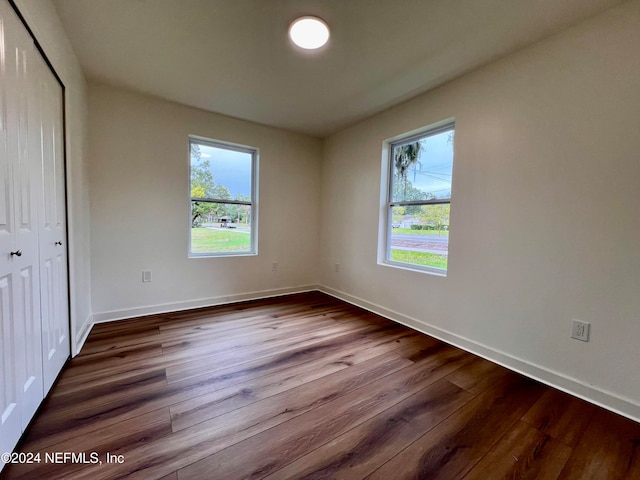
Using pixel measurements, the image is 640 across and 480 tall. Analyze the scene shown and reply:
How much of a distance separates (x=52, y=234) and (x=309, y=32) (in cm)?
216

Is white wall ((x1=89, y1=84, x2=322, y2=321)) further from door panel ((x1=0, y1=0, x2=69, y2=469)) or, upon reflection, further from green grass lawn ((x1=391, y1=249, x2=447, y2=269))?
green grass lawn ((x1=391, y1=249, x2=447, y2=269))

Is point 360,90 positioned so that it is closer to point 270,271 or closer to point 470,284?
point 470,284

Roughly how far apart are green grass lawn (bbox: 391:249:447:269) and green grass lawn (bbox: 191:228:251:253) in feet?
6.52

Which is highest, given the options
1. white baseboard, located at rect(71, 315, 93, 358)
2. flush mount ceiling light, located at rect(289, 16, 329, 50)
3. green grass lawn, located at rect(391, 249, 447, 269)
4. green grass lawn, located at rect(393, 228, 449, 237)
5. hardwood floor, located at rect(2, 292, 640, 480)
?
flush mount ceiling light, located at rect(289, 16, 329, 50)

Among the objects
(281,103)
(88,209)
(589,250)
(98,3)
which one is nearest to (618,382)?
(589,250)

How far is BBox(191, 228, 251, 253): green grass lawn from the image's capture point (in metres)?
3.32

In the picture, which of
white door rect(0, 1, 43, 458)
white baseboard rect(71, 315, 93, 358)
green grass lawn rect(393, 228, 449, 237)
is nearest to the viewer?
white door rect(0, 1, 43, 458)

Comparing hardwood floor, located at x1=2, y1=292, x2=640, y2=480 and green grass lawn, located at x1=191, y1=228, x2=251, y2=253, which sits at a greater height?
green grass lawn, located at x1=191, y1=228, x2=251, y2=253

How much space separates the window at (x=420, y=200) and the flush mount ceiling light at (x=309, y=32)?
56.3 inches

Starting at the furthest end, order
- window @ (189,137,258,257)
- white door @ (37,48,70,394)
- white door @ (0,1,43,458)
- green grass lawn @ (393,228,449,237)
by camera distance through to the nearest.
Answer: window @ (189,137,258,257)
green grass lawn @ (393,228,449,237)
white door @ (37,48,70,394)
white door @ (0,1,43,458)

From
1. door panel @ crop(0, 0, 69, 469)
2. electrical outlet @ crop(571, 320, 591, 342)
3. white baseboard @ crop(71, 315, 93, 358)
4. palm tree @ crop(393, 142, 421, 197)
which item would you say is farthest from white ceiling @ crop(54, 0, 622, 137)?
white baseboard @ crop(71, 315, 93, 358)

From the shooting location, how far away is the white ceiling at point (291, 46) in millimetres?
1674

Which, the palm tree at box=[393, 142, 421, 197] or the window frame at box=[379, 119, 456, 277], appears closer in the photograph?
the window frame at box=[379, 119, 456, 277]

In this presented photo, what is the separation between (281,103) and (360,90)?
0.88 metres
